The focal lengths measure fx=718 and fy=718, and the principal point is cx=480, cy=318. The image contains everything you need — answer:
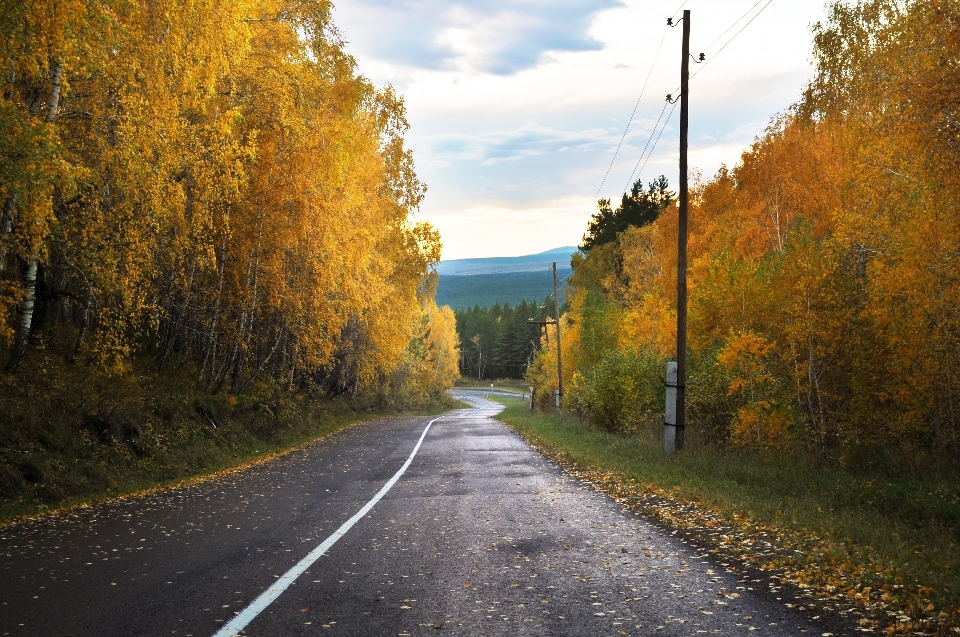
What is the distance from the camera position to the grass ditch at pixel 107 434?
10.8 meters

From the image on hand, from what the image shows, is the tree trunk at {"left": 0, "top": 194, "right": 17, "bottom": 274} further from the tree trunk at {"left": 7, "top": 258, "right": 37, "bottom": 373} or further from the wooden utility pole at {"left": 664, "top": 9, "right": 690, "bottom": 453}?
the wooden utility pole at {"left": 664, "top": 9, "right": 690, "bottom": 453}

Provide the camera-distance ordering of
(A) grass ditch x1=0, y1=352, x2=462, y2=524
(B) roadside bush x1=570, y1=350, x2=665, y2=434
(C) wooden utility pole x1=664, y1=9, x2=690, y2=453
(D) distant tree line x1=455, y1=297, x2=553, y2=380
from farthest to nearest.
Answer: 1. (D) distant tree line x1=455, y1=297, x2=553, y2=380
2. (B) roadside bush x1=570, y1=350, x2=665, y2=434
3. (C) wooden utility pole x1=664, y1=9, x2=690, y2=453
4. (A) grass ditch x1=0, y1=352, x2=462, y2=524

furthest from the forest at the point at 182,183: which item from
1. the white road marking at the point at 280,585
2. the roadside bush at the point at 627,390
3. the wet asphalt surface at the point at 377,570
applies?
the roadside bush at the point at 627,390

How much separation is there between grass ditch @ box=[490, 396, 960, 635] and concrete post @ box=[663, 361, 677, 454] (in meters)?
0.39

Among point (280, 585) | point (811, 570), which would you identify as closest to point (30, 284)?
point (280, 585)

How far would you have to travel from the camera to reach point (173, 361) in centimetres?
2106

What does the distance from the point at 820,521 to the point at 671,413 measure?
8.42 m

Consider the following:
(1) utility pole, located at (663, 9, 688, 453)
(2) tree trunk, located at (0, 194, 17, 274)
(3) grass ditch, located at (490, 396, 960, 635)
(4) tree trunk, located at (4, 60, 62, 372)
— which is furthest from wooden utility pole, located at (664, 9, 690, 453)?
(2) tree trunk, located at (0, 194, 17, 274)

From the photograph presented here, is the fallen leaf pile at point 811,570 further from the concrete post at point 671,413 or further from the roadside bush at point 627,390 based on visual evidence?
the roadside bush at point 627,390

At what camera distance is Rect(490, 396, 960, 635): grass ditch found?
219 inches

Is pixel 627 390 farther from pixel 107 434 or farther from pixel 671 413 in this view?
pixel 107 434

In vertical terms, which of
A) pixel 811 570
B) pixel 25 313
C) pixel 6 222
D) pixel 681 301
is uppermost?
pixel 6 222

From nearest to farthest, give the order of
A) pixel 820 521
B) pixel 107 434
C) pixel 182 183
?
pixel 820 521 → pixel 182 183 → pixel 107 434

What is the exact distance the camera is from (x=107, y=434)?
13477 millimetres
